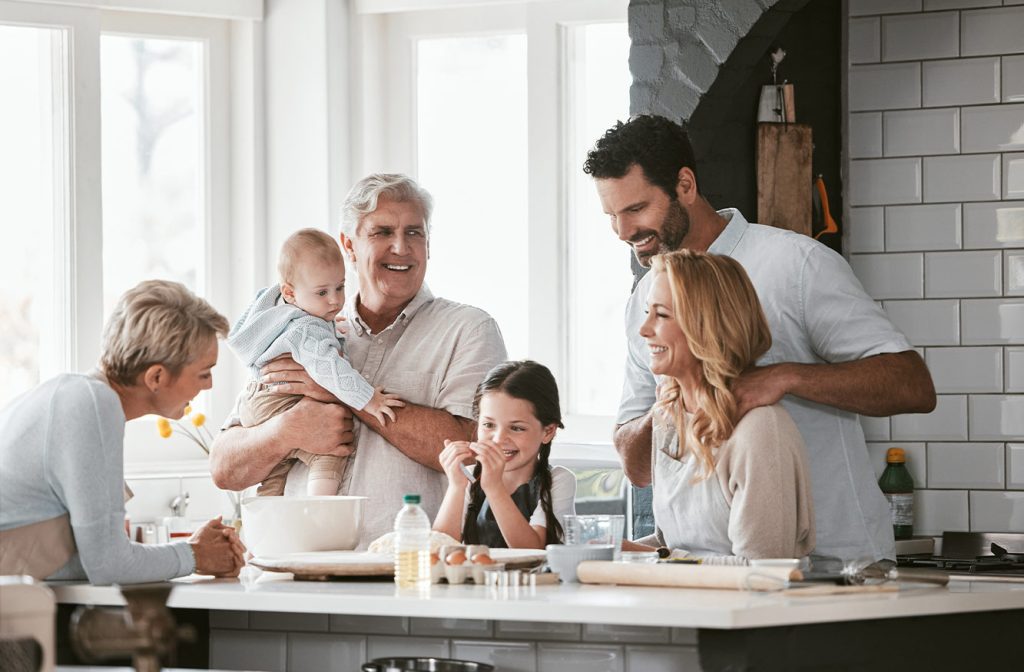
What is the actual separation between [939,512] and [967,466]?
142mm

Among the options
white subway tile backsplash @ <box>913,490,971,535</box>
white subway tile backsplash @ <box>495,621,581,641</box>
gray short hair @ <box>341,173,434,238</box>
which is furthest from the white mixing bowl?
white subway tile backsplash @ <box>913,490,971,535</box>

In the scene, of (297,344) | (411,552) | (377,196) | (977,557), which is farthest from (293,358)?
(977,557)

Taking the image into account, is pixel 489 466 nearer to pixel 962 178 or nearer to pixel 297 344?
pixel 297 344

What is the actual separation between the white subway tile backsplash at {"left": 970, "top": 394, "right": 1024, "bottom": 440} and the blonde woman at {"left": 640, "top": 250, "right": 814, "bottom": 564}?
142 cm

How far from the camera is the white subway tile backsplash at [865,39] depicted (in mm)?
3686

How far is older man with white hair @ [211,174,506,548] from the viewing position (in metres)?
2.84

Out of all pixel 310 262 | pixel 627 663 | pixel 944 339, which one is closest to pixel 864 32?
pixel 944 339

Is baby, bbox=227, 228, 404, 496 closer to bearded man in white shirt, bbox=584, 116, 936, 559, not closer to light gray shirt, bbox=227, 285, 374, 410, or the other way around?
light gray shirt, bbox=227, 285, 374, 410

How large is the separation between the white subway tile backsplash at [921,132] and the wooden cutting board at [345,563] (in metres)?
1.89

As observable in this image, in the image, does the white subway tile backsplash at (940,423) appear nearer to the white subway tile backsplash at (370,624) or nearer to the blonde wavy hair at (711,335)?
the blonde wavy hair at (711,335)

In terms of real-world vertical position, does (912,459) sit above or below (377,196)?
below

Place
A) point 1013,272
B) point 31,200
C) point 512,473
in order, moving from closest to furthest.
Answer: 1. point 512,473
2. point 1013,272
3. point 31,200

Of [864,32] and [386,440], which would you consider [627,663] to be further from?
[864,32]

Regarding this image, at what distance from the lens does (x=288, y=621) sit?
2154 mm
